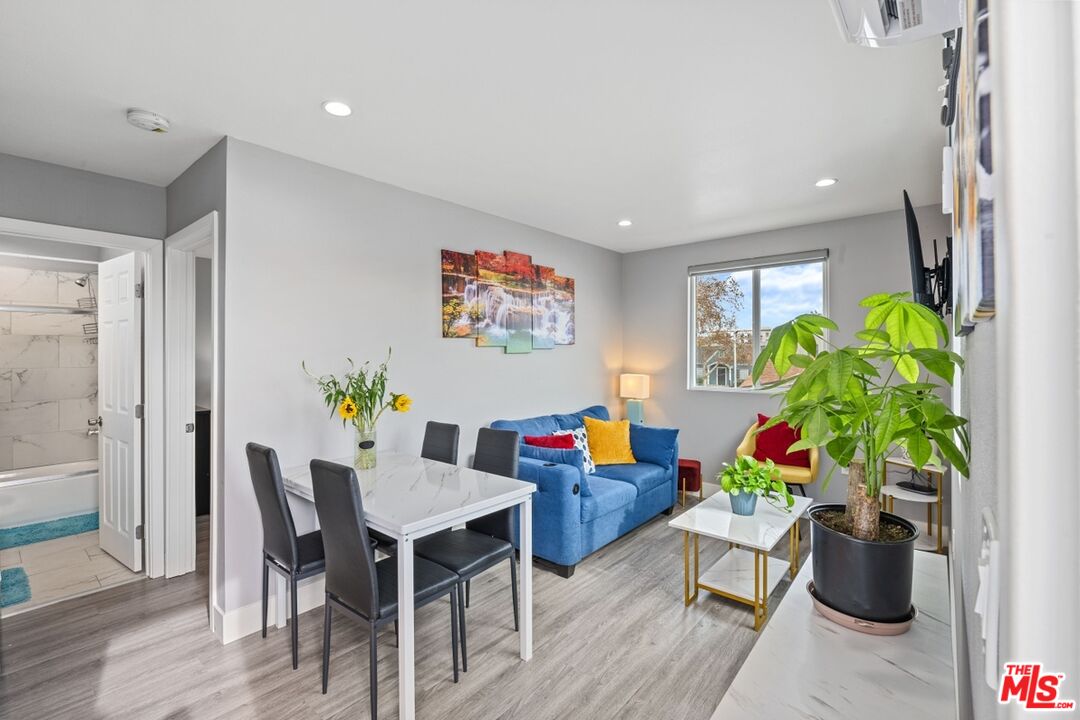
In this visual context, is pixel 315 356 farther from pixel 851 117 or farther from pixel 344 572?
pixel 851 117

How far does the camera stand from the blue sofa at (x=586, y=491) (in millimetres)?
3199

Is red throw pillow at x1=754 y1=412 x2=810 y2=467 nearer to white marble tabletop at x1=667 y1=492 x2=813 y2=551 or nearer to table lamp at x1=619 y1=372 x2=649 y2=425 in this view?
white marble tabletop at x1=667 y1=492 x2=813 y2=551

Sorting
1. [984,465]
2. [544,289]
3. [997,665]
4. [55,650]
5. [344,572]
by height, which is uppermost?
[544,289]

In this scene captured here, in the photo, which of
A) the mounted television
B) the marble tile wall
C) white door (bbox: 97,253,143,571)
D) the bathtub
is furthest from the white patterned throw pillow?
the marble tile wall

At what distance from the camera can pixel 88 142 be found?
8.47 ft

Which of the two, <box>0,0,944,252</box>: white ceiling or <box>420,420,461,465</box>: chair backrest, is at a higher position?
<box>0,0,944,252</box>: white ceiling

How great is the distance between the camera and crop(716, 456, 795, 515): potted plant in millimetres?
2920

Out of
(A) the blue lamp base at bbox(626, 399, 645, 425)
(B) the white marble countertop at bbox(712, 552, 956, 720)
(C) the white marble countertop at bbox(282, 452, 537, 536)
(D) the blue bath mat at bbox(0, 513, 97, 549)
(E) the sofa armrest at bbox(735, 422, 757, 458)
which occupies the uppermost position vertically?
(A) the blue lamp base at bbox(626, 399, 645, 425)

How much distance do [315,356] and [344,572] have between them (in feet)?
4.36

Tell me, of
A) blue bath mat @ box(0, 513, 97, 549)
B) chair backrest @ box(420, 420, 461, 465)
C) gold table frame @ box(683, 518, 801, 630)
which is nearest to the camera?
gold table frame @ box(683, 518, 801, 630)

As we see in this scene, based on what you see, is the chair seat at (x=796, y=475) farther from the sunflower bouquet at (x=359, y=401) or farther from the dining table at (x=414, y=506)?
the sunflower bouquet at (x=359, y=401)

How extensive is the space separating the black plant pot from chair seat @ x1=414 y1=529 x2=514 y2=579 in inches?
60.6

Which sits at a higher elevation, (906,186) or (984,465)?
(906,186)

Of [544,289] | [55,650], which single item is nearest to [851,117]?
[544,289]
